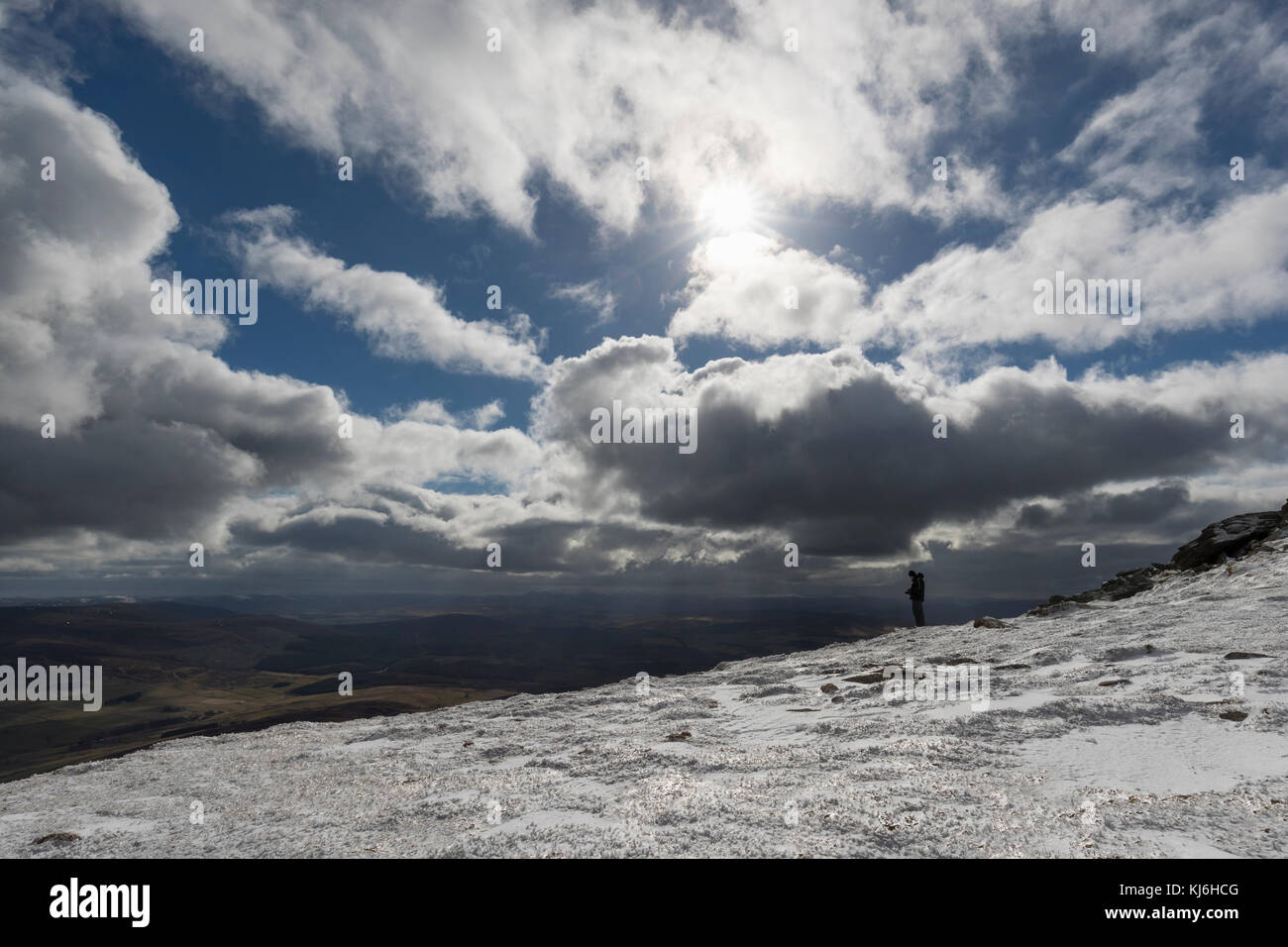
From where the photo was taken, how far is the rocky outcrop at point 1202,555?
104ft

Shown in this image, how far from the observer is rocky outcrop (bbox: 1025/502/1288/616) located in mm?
31844

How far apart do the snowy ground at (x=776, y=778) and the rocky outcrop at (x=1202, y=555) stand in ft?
45.2

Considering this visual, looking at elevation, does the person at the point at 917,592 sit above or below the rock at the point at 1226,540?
below

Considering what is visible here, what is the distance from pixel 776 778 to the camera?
32.2 ft

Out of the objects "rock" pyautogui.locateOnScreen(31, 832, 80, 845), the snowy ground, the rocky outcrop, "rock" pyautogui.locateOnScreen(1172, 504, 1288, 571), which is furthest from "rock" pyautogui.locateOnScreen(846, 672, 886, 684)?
"rock" pyautogui.locateOnScreen(1172, 504, 1288, 571)

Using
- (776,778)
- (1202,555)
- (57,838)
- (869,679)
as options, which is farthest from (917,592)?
(57,838)

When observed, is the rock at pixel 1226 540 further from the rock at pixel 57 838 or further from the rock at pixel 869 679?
the rock at pixel 57 838

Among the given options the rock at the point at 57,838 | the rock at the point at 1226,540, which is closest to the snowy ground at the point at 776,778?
the rock at the point at 57,838

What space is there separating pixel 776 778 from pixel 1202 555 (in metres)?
39.9

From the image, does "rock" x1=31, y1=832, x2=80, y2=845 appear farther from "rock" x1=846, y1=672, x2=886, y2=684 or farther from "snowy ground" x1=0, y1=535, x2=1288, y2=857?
"rock" x1=846, y1=672, x2=886, y2=684

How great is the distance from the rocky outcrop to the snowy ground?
13789 millimetres

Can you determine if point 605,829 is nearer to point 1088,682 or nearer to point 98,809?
point 98,809
